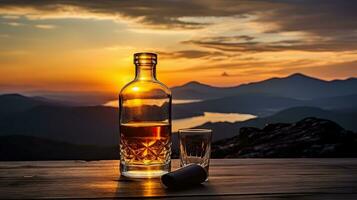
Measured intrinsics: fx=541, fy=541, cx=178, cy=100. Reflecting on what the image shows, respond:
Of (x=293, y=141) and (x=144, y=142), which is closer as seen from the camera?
(x=144, y=142)

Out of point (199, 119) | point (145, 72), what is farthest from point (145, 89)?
point (199, 119)

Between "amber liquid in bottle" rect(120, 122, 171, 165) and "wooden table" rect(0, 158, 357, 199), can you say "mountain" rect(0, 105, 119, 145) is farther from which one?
"amber liquid in bottle" rect(120, 122, 171, 165)

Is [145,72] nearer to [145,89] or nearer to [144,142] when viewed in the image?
[145,89]

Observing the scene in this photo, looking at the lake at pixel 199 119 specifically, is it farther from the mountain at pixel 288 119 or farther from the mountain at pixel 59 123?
the mountain at pixel 59 123

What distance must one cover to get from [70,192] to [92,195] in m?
0.07

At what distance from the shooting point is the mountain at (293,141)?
2850 mm

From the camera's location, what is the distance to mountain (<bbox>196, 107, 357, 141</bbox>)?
11.9 ft

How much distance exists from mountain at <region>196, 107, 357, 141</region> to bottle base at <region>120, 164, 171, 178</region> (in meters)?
1.88

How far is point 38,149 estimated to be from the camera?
426cm

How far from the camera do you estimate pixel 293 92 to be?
206 inches

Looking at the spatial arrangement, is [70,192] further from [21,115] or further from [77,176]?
[21,115]

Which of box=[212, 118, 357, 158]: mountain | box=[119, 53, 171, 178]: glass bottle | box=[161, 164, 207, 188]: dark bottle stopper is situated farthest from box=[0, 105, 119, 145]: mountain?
box=[161, 164, 207, 188]: dark bottle stopper

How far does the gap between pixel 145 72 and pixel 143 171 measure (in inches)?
11.5

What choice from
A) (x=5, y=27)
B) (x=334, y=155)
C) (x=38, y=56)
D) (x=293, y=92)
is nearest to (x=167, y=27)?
(x=38, y=56)
